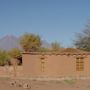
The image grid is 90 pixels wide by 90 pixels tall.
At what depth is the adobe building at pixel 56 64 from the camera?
40.2m

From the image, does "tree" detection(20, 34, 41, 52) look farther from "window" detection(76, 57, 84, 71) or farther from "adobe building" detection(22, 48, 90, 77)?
"window" detection(76, 57, 84, 71)

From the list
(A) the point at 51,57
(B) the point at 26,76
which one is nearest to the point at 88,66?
(A) the point at 51,57

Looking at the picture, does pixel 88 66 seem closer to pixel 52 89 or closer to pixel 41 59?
pixel 41 59

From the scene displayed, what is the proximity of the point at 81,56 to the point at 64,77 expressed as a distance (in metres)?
3.35

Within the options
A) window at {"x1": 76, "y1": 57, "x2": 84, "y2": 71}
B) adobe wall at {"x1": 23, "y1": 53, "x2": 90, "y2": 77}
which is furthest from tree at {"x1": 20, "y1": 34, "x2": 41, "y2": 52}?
window at {"x1": 76, "y1": 57, "x2": 84, "y2": 71}

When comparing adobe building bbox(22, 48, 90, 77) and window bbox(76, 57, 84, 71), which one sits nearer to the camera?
adobe building bbox(22, 48, 90, 77)

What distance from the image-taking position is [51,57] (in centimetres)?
4031

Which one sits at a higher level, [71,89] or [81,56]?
[81,56]

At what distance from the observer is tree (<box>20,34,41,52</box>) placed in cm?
7346

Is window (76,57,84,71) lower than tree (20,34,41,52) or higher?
lower

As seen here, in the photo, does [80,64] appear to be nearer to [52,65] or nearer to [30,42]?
[52,65]

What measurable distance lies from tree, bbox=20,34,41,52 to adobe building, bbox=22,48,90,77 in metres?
32.2

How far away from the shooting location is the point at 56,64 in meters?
40.3

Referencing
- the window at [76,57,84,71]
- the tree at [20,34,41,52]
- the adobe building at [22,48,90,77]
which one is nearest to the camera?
the adobe building at [22,48,90,77]
